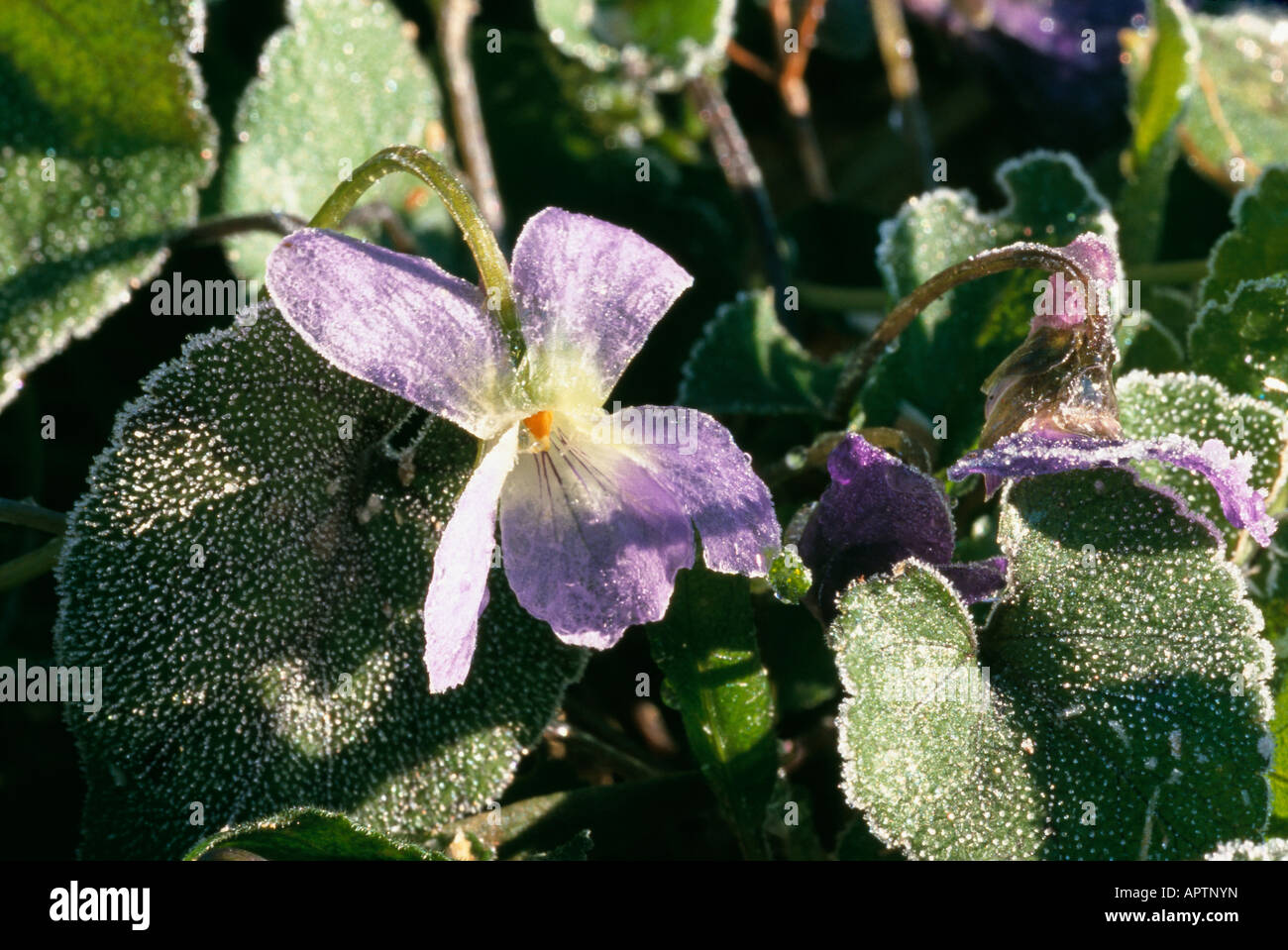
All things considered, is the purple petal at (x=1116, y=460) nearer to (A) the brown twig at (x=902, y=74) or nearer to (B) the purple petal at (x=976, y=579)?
(B) the purple petal at (x=976, y=579)

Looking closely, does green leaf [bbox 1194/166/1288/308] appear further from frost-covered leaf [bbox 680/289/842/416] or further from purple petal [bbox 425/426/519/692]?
purple petal [bbox 425/426/519/692]

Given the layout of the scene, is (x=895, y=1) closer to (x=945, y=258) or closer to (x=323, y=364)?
(x=945, y=258)

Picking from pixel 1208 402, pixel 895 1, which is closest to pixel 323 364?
pixel 1208 402

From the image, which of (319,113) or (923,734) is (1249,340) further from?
(319,113)

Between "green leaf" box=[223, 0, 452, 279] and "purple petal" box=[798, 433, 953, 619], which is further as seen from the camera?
"green leaf" box=[223, 0, 452, 279]

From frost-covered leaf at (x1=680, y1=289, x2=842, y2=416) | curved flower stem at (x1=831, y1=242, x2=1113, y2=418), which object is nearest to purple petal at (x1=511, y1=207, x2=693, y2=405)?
curved flower stem at (x1=831, y1=242, x2=1113, y2=418)

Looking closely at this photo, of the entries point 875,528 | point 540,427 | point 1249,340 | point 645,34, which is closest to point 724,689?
point 875,528
